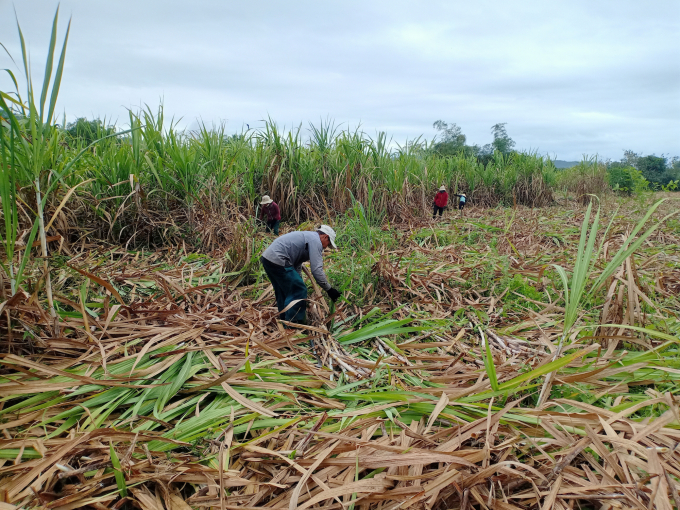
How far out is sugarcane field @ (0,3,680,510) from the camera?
1.17 m

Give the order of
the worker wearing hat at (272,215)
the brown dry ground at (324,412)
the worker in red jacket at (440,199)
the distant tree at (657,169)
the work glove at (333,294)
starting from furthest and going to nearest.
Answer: the distant tree at (657,169) → the worker in red jacket at (440,199) → the worker wearing hat at (272,215) → the work glove at (333,294) → the brown dry ground at (324,412)

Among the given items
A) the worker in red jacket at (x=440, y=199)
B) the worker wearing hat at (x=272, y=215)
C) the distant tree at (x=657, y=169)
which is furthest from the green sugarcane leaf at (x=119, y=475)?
the distant tree at (x=657, y=169)

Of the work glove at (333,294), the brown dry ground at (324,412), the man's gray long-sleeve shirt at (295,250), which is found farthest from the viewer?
the man's gray long-sleeve shirt at (295,250)

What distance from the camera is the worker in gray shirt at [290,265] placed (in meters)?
2.89

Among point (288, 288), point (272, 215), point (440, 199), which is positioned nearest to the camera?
point (288, 288)

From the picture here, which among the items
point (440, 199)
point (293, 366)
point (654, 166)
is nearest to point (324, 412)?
point (293, 366)

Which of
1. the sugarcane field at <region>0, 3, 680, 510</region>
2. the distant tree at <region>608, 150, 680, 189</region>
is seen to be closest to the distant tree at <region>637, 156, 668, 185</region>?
the distant tree at <region>608, 150, 680, 189</region>

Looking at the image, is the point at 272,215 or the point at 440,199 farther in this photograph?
the point at 440,199

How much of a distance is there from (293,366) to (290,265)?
1.10 m

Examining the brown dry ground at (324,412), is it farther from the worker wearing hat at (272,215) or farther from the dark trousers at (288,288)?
the worker wearing hat at (272,215)

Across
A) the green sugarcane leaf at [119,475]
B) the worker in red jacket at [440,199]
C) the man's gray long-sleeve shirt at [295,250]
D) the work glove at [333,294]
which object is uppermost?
the worker in red jacket at [440,199]

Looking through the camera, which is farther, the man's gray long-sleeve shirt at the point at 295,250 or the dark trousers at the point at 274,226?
the dark trousers at the point at 274,226

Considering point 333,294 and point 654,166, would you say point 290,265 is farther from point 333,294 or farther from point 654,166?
point 654,166

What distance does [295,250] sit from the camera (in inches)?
117
